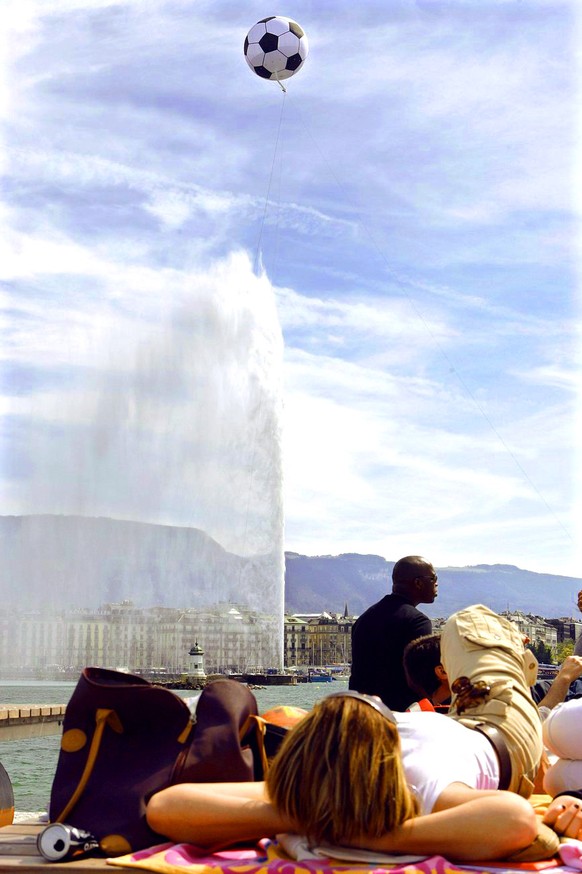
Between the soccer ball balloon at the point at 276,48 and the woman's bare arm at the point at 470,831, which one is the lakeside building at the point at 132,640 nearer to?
the soccer ball balloon at the point at 276,48

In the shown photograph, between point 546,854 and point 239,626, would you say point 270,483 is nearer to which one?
point 546,854

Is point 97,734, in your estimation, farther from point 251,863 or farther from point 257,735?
point 251,863

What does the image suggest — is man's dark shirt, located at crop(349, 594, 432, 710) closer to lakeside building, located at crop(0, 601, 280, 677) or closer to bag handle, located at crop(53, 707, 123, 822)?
bag handle, located at crop(53, 707, 123, 822)

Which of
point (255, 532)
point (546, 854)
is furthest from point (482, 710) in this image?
point (255, 532)

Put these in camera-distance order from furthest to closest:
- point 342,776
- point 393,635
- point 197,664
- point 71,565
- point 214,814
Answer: point 197,664 → point 71,565 → point 393,635 → point 214,814 → point 342,776

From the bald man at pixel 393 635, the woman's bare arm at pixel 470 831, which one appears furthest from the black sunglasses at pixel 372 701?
the bald man at pixel 393 635

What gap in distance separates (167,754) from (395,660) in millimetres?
2374

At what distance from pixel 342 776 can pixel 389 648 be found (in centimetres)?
274

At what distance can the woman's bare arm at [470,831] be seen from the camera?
3.03m

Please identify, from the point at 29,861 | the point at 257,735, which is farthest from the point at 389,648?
the point at 29,861

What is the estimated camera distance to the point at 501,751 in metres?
3.54

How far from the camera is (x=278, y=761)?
3.04m

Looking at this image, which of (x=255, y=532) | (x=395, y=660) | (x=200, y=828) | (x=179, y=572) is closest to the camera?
(x=200, y=828)

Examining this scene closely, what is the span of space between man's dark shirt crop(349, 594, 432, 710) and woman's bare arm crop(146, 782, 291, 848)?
2424mm
